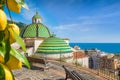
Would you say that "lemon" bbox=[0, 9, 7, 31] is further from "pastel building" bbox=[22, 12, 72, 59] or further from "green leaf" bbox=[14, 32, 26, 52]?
"pastel building" bbox=[22, 12, 72, 59]

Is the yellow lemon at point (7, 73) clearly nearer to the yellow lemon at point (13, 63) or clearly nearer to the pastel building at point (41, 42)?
the yellow lemon at point (13, 63)

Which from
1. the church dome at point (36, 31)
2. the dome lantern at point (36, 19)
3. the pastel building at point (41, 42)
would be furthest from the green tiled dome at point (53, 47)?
the dome lantern at point (36, 19)

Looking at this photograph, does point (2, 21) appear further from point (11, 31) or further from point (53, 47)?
point (53, 47)

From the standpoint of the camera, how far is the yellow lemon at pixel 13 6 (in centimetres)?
63

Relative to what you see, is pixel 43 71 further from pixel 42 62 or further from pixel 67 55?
pixel 67 55

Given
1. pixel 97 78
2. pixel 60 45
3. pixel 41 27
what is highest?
pixel 41 27

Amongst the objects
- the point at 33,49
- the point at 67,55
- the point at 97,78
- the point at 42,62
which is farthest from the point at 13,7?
the point at 33,49

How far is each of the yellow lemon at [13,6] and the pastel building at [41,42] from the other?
21.6 m

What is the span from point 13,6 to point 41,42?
25069 mm

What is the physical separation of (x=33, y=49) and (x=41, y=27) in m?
3.57

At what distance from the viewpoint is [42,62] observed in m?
13.0

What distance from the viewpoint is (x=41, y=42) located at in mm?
25625

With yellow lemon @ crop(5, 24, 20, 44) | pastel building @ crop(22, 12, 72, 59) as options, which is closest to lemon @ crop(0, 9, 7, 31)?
yellow lemon @ crop(5, 24, 20, 44)

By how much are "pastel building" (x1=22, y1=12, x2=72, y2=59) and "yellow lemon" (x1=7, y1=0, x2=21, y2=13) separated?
852 inches
